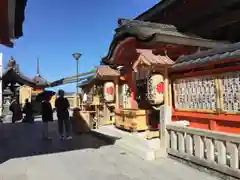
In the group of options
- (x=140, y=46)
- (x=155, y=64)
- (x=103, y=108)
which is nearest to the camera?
(x=155, y=64)

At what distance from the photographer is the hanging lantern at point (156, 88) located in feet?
25.4

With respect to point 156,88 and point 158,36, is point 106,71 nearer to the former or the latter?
point 156,88

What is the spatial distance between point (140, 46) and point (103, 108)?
5.67 metres

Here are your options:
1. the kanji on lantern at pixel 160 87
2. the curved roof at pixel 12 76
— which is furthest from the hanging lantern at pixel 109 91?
the curved roof at pixel 12 76

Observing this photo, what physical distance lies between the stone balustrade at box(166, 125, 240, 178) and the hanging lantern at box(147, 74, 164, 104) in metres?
1.01

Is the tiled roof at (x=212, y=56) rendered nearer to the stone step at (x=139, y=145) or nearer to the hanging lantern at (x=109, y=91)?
the stone step at (x=139, y=145)

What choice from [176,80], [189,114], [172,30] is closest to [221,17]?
[172,30]

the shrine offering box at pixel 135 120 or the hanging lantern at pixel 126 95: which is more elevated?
the hanging lantern at pixel 126 95

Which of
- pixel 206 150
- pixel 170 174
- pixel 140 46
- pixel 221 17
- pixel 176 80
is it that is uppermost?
pixel 221 17

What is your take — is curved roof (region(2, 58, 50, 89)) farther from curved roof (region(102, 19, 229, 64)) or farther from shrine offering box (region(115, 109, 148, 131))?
curved roof (region(102, 19, 229, 64))

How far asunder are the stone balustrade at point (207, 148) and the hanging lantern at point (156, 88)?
3.31 feet

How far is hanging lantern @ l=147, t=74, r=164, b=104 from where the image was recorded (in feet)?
25.4

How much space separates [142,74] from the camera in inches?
426

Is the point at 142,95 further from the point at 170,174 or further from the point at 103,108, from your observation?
the point at 170,174
